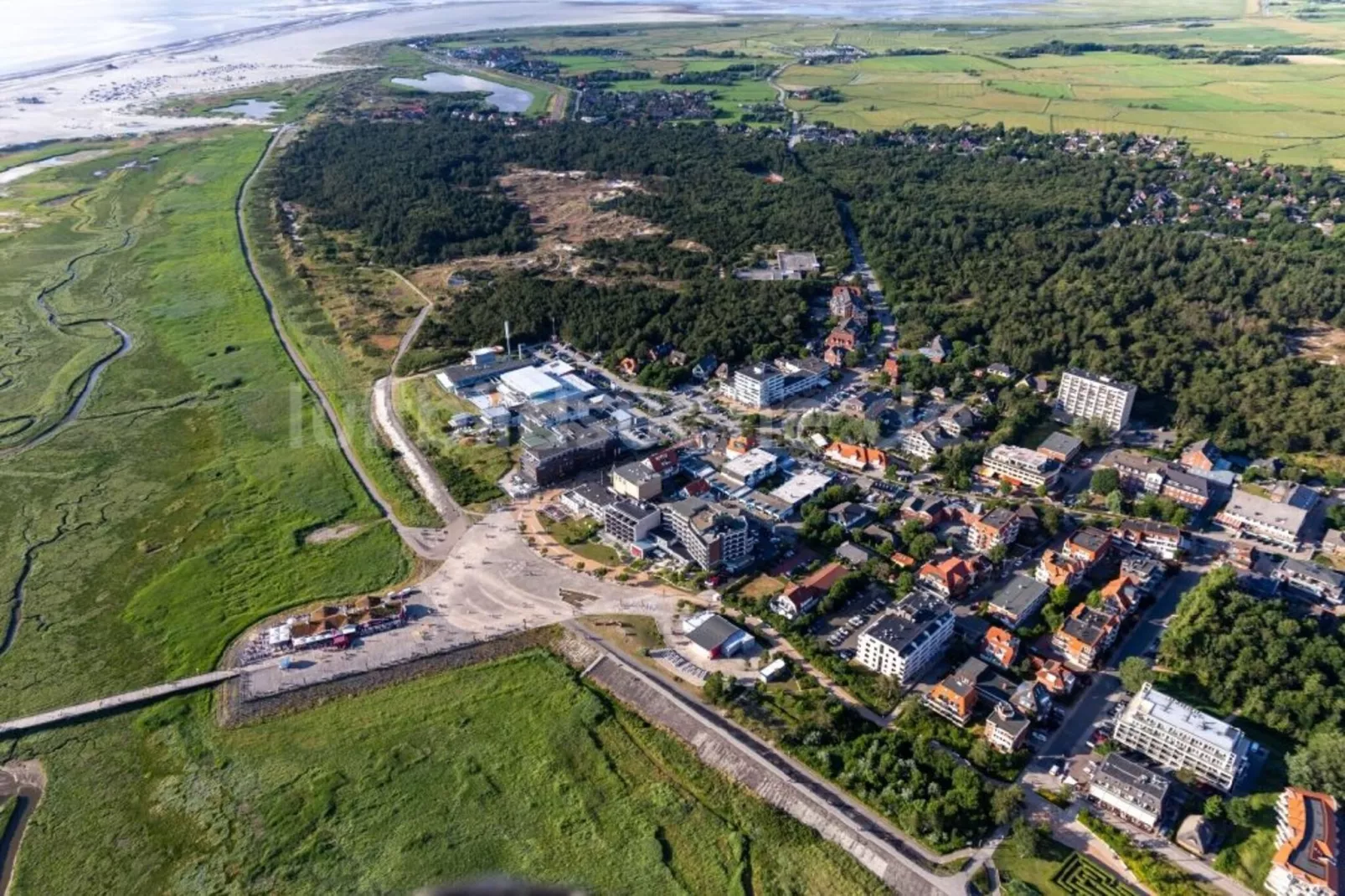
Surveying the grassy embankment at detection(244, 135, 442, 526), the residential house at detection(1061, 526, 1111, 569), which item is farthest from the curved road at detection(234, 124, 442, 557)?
the residential house at detection(1061, 526, 1111, 569)

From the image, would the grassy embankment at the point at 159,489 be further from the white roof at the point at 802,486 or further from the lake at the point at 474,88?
the lake at the point at 474,88

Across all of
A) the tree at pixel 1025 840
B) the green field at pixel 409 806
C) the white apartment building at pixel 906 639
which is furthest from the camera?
the white apartment building at pixel 906 639

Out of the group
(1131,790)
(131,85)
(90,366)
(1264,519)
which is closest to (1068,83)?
(1264,519)

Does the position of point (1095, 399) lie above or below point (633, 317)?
below

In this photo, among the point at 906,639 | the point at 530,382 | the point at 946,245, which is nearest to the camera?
the point at 906,639

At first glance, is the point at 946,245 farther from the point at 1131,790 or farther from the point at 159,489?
the point at 159,489

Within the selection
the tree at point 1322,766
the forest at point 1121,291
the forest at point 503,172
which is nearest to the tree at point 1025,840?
the tree at point 1322,766
